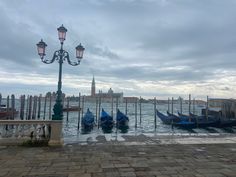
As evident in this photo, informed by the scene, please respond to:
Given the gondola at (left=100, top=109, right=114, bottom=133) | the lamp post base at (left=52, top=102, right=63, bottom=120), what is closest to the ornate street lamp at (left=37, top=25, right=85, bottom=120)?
the lamp post base at (left=52, top=102, right=63, bottom=120)

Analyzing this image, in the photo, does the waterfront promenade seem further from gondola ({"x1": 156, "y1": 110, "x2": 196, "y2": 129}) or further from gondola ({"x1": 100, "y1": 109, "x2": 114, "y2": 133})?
gondola ({"x1": 100, "y1": 109, "x2": 114, "y2": 133})

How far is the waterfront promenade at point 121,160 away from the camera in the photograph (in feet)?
17.3

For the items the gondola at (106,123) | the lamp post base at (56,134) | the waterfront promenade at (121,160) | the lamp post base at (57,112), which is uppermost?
the lamp post base at (57,112)

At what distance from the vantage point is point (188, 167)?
575 cm

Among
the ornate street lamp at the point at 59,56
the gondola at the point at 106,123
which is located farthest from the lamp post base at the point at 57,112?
the gondola at the point at 106,123

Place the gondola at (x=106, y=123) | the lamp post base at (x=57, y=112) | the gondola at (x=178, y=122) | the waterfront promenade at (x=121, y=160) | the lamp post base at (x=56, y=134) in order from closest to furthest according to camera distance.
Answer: the waterfront promenade at (x=121, y=160) < the lamp post base at (x=56, y=134) < the lamp post base at (x=57, y=112) < the gondola at (x=178, y=122) < the gondola at (x=106, y=123)

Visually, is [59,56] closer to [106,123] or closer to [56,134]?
[56,134]

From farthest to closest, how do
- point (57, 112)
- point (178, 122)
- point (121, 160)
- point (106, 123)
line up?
point (178, 122) < point (106, 123) < point (57, 112) < point (121, 160)

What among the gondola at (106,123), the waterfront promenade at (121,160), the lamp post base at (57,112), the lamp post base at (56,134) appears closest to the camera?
the waterfront promenade at (121,160)

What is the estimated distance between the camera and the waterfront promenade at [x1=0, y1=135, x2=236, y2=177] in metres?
5.28

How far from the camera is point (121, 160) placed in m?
6.36

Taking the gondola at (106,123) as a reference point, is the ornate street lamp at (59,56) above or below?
above

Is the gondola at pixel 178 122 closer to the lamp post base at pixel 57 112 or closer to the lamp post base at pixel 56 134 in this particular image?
the lamp post base at pixel 57 112

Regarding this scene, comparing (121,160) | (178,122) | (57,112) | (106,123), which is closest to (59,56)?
(57,112)
